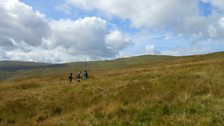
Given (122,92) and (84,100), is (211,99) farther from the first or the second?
(84,100)

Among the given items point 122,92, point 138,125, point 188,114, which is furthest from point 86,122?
point 122,92

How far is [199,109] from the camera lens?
11773 mm

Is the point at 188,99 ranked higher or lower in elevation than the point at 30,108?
higher

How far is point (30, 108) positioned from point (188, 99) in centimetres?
1199

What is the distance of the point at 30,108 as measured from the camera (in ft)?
68.7

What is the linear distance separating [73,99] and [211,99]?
11731 millimetres

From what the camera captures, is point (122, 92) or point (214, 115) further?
point (122, 92)

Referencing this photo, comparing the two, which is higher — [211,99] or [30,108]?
[211,99]

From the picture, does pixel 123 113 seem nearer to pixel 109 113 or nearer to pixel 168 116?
pixel 109 113

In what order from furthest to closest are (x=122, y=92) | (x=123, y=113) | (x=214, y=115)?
(x=122, y=92) < (x=123, y=113) < (x=214, y=115)

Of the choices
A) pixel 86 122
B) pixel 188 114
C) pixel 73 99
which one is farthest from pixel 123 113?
pixel 73 99

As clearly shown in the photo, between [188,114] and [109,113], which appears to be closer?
[188,114]

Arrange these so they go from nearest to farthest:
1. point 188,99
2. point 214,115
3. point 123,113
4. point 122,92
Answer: point 214,115
point 123,113
point 188,99
point 122,92

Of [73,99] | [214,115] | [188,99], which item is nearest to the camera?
[214,115]
